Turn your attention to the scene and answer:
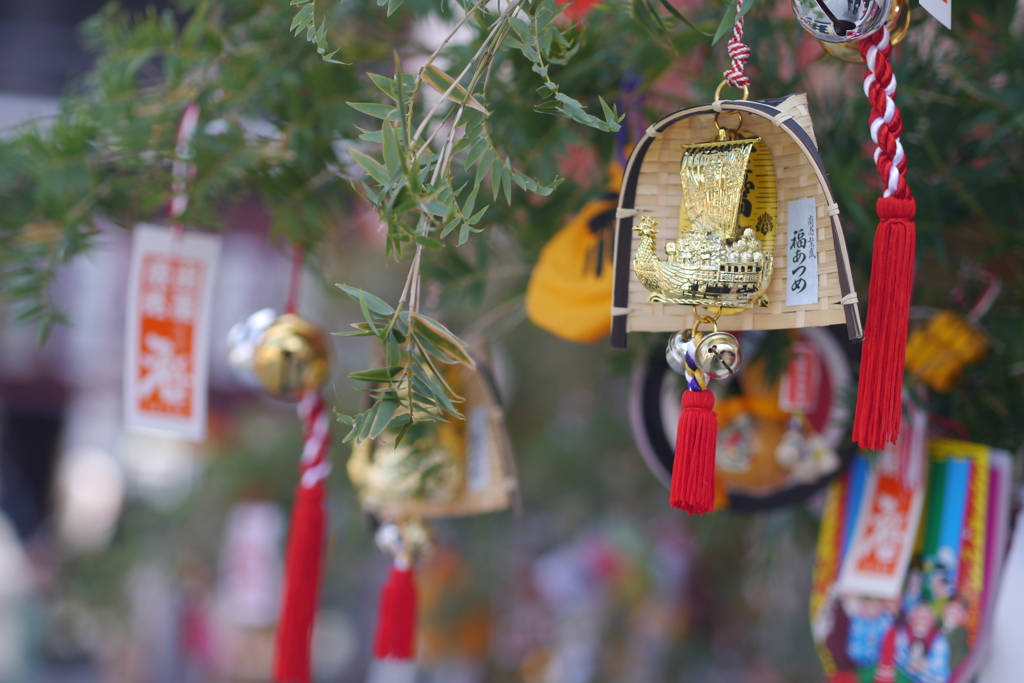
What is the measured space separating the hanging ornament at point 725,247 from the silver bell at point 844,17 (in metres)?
0.05

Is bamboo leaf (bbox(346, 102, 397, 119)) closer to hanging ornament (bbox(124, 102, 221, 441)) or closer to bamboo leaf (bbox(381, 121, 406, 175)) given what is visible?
bamboo leaf (bbox(381, 121, 406, 175))

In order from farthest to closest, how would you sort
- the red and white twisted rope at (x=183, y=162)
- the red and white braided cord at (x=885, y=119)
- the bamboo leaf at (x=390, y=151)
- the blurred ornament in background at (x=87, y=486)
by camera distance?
the blurred ornament in background at (x=87, y=486), the red and white twisted rope at (x=183, y=162), the red and white braided cord at (x=885, y=119), the bamboo leaf at (x=390, y=151)

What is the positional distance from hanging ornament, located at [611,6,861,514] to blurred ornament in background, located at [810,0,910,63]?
8 cm

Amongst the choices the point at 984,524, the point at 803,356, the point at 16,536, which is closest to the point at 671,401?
the point at 803,356

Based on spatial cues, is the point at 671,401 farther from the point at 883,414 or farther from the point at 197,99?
the point at 197,99

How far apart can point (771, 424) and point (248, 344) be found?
72cm

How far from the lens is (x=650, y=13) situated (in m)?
0.71

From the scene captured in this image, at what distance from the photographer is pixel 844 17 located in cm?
58

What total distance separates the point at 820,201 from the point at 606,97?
1.36 feet

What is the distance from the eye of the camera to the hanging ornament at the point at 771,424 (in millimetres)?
960

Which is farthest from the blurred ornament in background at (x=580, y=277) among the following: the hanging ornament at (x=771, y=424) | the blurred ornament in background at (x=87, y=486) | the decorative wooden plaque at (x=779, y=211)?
the blurred ornament in background at (x=87, y=486)

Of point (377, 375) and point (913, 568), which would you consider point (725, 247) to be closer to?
point (377, 375)

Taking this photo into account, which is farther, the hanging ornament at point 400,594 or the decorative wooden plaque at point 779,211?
the hanging ornament at point 400,594

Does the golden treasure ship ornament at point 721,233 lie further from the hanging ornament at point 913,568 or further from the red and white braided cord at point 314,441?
the red and white braided cord at point 314,441
